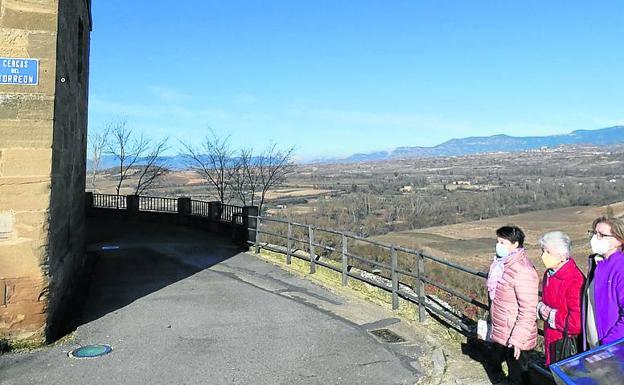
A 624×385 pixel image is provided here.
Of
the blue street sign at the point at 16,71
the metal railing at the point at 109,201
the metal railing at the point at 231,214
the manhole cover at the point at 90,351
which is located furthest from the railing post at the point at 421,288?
the metal railing at the point at 109,201

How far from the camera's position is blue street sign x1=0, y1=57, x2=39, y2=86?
5832mm

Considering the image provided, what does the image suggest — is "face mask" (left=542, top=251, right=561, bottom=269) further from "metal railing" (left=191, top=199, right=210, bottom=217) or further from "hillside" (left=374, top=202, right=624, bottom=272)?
"hillside" (left=374, top=202, right=624, bottom=272)

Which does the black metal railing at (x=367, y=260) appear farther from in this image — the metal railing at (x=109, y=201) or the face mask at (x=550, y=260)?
the face mask at (x=550, y=260)

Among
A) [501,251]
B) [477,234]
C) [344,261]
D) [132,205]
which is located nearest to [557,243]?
[501,251]

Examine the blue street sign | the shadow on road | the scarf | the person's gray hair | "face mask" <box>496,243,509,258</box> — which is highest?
the blue street sign

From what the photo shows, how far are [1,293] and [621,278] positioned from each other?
5.91 metres

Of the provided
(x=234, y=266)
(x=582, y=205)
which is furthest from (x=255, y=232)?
(x=582, y=205)

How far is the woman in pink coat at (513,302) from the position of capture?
4238mm

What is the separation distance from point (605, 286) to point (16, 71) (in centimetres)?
600

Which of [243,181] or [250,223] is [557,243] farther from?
[243,181]

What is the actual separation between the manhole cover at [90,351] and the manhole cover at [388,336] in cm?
326

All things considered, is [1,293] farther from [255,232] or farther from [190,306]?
[255,232]

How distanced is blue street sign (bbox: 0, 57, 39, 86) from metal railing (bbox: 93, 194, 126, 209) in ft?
62.2

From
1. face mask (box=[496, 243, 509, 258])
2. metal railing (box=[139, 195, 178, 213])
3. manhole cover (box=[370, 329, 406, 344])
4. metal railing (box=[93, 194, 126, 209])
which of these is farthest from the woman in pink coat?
metal railing (box=[93, 194, 126, 209])
